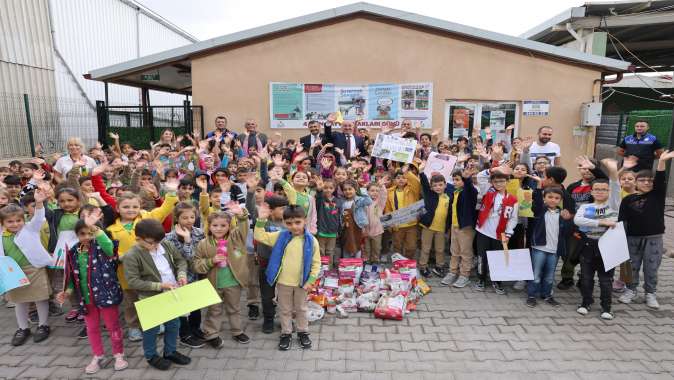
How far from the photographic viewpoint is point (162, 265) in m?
3.27

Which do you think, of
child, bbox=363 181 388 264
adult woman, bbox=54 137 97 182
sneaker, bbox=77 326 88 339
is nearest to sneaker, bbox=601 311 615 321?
child, bbox=363 181 388 264

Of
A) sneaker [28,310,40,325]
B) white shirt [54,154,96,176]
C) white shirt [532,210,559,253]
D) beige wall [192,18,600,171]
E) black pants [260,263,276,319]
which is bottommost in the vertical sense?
sneaker [28,310,40,325]

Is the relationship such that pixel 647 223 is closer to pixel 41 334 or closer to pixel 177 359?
A: pixel 177 359

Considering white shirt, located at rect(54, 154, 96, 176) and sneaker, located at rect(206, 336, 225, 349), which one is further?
white shirt, located at rect(54, 154, 96, 176)

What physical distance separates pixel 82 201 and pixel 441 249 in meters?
4.26

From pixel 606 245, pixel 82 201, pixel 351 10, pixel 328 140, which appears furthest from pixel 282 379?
pixel 351 10

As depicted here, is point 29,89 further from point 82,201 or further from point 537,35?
point 537,35

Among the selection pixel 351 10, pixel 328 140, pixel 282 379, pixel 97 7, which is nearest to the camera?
pixel 282 379

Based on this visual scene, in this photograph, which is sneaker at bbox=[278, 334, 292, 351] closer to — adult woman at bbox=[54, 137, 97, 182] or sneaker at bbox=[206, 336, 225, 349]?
sneaker at bbox=[206, 336, 225, 349]

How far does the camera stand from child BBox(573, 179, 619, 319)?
415cm

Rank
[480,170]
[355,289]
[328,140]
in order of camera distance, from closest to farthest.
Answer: [355,289], [480,170], [328,140]

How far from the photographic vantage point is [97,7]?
15.2m

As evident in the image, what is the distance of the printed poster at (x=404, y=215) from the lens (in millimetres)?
5230

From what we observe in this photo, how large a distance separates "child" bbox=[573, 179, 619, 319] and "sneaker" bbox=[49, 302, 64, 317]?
5539mm
